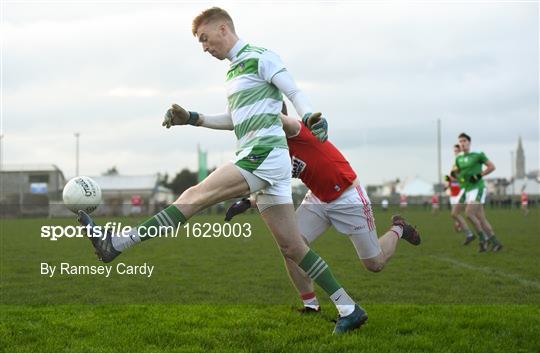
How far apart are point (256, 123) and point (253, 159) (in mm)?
291

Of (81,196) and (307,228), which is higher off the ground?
(81,196)

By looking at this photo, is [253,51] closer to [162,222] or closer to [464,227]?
[162,222]

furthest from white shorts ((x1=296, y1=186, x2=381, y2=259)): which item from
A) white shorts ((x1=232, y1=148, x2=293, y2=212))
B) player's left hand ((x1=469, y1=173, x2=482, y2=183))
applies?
player's left hand ((x1=469, y1=173, x2=482, y2=183))

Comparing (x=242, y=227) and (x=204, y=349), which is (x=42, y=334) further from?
(x=242, y=227)

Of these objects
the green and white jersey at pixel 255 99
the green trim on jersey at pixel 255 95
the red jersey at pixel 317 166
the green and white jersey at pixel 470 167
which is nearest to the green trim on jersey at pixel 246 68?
the green and white jersey at pixel 255 99

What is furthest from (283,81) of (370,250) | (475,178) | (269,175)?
(475,178)

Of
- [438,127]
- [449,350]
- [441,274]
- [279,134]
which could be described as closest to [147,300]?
[279,134]

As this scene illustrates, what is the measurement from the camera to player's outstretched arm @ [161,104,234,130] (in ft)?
17.6

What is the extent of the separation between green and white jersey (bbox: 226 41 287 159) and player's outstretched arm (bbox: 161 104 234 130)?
19.0 inches

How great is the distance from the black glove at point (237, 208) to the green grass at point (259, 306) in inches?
36.6

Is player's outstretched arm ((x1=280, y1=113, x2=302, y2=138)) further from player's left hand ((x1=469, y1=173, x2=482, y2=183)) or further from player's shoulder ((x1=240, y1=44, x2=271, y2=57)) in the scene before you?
player's left hand ((x1=469, y1=173, x2=482, y2=183))

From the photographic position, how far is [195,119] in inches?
217

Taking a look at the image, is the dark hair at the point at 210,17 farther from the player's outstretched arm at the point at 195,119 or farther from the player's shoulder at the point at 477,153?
the player's shoulder at the point at 477,153

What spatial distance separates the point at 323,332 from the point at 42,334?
7.50 ft
